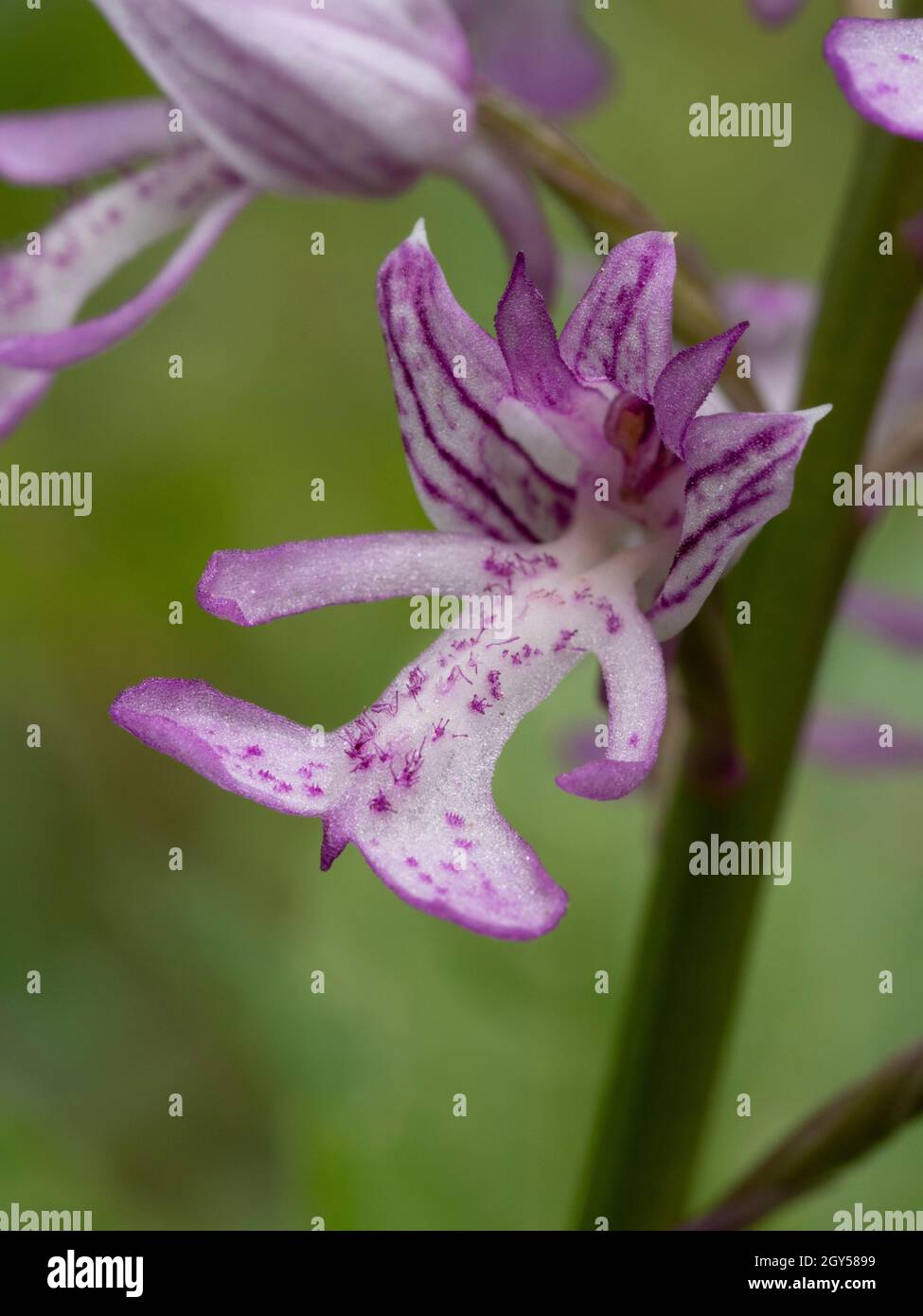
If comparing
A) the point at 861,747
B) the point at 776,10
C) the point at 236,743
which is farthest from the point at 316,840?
the point at 236,743

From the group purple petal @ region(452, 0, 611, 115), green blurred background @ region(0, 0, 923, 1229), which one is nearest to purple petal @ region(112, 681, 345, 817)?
green blurred background @ region(0, 0, 923, 1229)

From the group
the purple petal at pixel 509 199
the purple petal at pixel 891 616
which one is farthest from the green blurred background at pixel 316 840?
the purple petal at pixel 509 199

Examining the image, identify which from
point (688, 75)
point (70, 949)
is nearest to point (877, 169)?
point (70, 949)

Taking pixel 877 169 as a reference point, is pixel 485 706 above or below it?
below

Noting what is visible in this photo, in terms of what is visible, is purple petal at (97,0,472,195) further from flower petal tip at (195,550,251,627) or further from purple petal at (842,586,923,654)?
purple petal at (842,586,923,654)

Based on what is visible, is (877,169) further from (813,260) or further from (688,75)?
(688,75)

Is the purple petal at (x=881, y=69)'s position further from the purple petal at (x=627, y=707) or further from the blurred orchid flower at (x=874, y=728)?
the blurred orchid flower at (x=874, y=728)

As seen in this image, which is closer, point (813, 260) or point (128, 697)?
point (128, 697)
